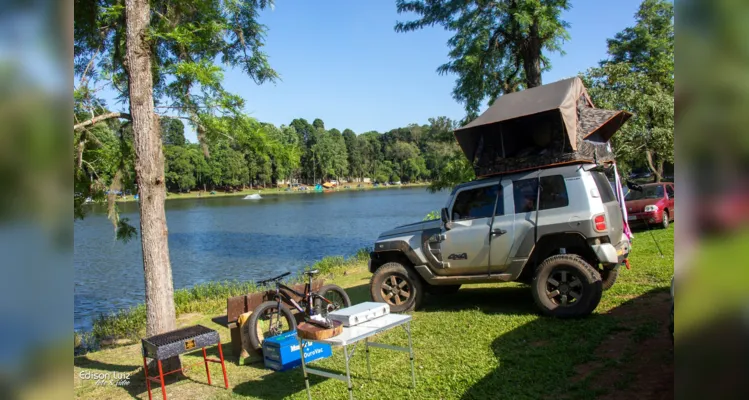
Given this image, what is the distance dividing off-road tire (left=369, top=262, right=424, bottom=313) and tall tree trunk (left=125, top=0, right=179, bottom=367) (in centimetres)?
321

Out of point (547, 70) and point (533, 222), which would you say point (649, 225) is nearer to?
point (547, 70)

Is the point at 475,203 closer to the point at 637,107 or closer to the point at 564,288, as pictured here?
the point at 564,288

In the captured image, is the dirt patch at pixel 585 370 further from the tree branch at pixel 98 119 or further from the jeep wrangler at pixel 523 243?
the tree branch at pixel 98 119

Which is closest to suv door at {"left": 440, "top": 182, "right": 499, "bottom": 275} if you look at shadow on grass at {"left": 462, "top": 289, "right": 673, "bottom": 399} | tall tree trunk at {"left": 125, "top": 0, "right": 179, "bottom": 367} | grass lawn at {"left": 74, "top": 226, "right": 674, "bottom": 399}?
grass lawn at {"left": 74, "top": 226, "right": 674, "bottom": 399}

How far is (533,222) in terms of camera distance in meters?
7.69

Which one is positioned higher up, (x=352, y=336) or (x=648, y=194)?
(x=648, y=194)

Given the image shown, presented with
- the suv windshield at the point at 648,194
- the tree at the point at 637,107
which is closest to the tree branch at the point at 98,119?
the suv windshield at the point at 648,194

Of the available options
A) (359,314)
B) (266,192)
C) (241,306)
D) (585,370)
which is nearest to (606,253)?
(585,370)

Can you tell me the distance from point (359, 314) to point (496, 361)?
1.77 m

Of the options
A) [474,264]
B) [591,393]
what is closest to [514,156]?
[474,264]

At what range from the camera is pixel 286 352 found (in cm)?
655

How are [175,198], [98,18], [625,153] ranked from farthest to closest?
[175,198], [625,153], [98,18]

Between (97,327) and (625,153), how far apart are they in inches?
761
